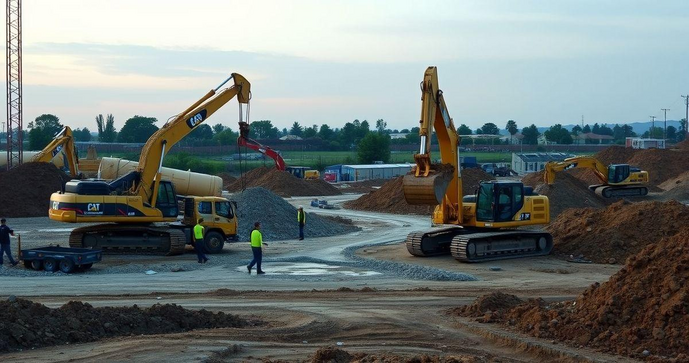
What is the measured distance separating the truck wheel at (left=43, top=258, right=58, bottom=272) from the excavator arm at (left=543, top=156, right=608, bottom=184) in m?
33.6

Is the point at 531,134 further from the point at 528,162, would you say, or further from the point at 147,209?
the point at 147,209

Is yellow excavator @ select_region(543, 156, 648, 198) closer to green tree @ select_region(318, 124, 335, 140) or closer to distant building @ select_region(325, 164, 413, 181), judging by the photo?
distant building @ select_region(325, 164, 413, 181)

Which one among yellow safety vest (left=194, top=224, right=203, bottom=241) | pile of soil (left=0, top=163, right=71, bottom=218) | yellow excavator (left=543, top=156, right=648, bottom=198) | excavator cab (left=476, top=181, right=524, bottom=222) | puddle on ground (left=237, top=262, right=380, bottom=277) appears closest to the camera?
puddle on ground (left=237, top=262, right=380, bottom=277)

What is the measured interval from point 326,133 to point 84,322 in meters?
158

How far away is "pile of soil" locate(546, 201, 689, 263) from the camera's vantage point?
95.5ft

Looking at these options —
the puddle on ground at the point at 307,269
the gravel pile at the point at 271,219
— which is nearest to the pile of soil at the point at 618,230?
the puddle on ground at the point at 307,269

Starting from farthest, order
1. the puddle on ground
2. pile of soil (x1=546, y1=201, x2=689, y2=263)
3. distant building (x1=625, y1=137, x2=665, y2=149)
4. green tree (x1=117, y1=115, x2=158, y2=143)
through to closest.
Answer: green tree (x1=117, y1=115, x2=158, y2=143) < distant building (x1=625, y1=137, x2=665, y2=149) < pile of soil (x1=546, y1=201, x2=689, y2=263) < the puddle on ground

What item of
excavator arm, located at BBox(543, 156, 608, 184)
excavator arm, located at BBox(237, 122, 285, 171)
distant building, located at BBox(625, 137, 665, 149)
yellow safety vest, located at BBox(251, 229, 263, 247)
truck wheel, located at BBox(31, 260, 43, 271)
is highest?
distant building, located at BBox(625, 137, 665, 149)

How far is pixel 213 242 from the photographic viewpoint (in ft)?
97.7

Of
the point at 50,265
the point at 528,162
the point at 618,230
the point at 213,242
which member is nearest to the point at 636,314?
the point at 618,230

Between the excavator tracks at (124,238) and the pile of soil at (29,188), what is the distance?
730 inches

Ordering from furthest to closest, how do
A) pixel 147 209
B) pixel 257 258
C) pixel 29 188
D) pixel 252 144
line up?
pixel 252 144, pixel 29 188, pixel 147 209, pixel 257 258

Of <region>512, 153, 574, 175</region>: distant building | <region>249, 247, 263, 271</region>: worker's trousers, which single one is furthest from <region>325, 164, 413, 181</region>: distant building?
<region>249, 247, 263, 271</region>: worker's trousers

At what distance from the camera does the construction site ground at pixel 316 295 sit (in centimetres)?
1449
